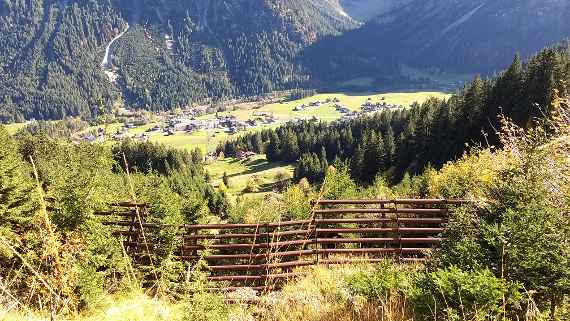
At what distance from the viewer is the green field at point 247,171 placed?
436 ft

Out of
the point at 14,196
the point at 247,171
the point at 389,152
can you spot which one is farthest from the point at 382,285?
the point at 247,171

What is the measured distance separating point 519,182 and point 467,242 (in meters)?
1.49

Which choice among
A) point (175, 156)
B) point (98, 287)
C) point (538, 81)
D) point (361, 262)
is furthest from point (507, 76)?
point (175, 156)

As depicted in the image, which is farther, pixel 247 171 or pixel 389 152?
pixel 247 171

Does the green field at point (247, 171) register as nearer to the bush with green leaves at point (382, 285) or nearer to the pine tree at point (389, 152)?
the pine tree at point (389, 152)

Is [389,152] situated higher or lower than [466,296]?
lower

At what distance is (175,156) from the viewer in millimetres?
127250

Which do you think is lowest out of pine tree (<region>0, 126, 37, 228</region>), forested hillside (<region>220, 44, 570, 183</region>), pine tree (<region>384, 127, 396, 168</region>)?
pine tree (<region>384, 127, 396, 168</region>)

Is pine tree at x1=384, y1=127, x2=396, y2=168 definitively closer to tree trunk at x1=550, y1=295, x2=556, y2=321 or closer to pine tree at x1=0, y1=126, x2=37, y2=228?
pine tree at x1=0, y1=126, x2=37, y2=228

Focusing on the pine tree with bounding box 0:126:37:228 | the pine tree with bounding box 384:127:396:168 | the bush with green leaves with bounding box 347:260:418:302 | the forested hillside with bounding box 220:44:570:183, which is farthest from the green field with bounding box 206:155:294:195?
the bush with green leaves with bounding box 347:260:418:302

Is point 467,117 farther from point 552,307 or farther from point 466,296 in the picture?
point 466,296

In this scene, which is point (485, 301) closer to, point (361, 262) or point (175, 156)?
point (361, 262)

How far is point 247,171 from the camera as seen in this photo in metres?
154

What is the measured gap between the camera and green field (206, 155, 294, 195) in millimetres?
133000
